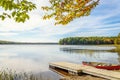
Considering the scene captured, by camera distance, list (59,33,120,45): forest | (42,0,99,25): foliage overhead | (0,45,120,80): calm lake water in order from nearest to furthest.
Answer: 1. (42,0,99,25): foliage overhead
2. (0,45,120,80): calm lake water
3. (59,33,120,45): forest

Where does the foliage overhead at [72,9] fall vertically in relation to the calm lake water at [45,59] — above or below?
above

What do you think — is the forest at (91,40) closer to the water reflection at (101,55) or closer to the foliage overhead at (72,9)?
the water reflection at (101,55)

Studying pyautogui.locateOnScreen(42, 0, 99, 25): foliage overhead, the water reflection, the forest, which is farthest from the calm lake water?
the forest

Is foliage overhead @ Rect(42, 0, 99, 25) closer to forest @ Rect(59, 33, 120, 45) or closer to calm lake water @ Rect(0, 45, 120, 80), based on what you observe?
calm lake water @ Rect(0, 45, 120, 80)

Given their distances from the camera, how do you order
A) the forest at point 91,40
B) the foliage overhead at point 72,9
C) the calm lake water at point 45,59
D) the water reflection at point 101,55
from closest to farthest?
the foliage overhead at point 72,9, the calm lake water at point 45,59, the water reflection at point 101,55, the forest at point 91,40

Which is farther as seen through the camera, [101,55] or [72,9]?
[101,55]

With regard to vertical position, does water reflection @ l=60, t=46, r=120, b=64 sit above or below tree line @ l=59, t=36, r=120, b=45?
below

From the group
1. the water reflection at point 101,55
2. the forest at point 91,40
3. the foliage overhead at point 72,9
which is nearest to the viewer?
the foliage overhead at point 72,9

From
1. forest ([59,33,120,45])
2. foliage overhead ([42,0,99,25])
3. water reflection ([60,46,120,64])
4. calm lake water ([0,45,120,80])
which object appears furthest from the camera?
forest ([59,33,120,45])

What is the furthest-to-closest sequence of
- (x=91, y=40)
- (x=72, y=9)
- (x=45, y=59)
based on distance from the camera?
(x=91, y=40) < (x=45, y=59) < (x=72, y=9)

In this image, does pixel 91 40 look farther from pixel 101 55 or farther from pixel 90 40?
pixel 101 55

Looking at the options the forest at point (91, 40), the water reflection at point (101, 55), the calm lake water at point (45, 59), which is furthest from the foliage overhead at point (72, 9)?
the forest at point (91, 40)

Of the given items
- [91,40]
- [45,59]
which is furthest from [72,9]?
[91,40]

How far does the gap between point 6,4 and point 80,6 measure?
6899 mm
